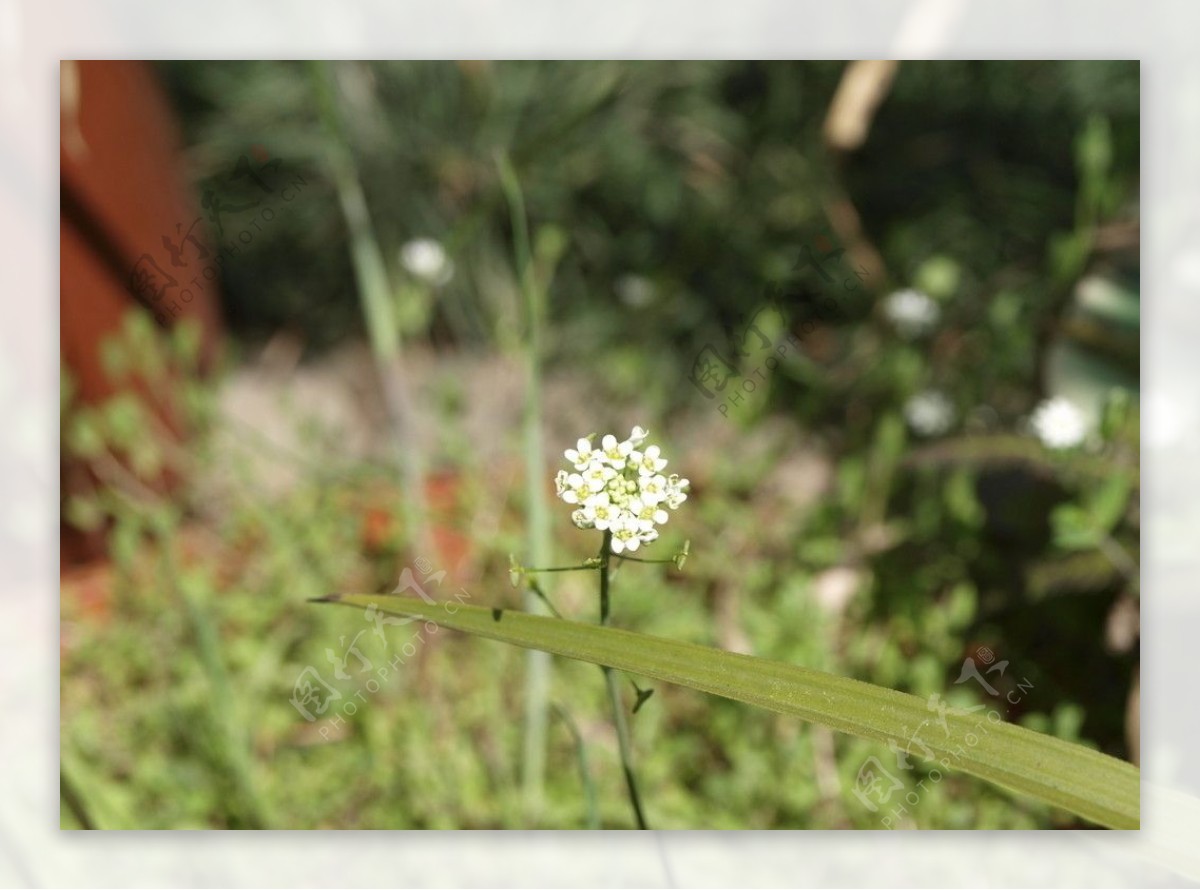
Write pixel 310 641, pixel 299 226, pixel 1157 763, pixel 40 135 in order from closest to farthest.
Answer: pixel 1157 763, pixel 40 135, pixel 310 641, pixel 299 226

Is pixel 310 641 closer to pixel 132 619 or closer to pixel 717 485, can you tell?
pixel 132 619

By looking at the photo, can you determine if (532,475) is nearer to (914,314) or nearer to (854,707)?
(854,707)

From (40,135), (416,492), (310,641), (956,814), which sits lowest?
(956,814)

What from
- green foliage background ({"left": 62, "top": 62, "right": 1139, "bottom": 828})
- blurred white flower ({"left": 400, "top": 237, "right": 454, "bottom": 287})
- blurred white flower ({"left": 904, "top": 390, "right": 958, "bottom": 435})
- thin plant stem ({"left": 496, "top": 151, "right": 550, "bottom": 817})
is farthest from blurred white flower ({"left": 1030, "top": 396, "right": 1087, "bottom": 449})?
blurred white flower ({"left": 400, "top": 237, "right": 454, "bottom": 287})

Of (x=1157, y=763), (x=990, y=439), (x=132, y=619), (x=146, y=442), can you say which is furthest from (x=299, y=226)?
(x=1157, y=763)

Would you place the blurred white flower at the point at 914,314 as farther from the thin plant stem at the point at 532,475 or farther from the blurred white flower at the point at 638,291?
the thin plant stem at the point at 532,475

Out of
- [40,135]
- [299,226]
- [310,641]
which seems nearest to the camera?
[40,135]

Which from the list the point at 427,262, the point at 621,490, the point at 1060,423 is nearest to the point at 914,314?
the point at 1060,423
